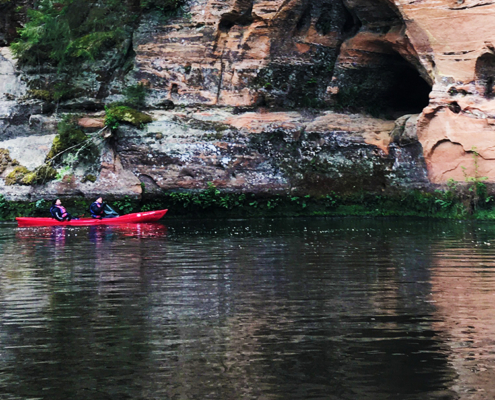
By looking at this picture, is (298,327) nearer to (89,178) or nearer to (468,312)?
(468,312)

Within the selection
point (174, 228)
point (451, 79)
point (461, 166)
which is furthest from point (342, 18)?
point (174, 228)

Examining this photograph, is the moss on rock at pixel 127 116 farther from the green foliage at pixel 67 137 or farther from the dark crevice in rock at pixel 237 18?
the dark crevice in rock at pixel 237 18

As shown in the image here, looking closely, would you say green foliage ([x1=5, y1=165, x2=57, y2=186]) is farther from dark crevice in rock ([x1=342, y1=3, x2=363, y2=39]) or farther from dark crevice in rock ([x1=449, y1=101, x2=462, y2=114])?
dark crevice in rock ([x1=449, y1=101, x2=462, y2=114])

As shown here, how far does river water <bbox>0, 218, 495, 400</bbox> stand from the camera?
21.1 feet

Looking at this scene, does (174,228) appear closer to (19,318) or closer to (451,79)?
(451,79)

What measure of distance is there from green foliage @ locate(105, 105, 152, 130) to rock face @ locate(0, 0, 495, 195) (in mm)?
333

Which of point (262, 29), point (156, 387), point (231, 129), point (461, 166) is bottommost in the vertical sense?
point (156, 387)

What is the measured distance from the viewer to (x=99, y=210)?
25031 mm

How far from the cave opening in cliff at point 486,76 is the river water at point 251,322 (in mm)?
8864

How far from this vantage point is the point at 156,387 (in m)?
6.38

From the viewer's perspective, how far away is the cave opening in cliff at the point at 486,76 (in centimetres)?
2373

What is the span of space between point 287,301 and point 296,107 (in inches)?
779

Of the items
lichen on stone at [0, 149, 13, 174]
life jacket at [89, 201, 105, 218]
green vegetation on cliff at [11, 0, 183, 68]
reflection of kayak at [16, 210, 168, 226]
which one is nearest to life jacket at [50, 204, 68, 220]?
reflection of kayak at [16, 210, 168, 226]

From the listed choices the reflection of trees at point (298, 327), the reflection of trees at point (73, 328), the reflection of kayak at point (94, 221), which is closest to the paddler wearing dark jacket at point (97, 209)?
the reflection of kayak at point (94, 221)
